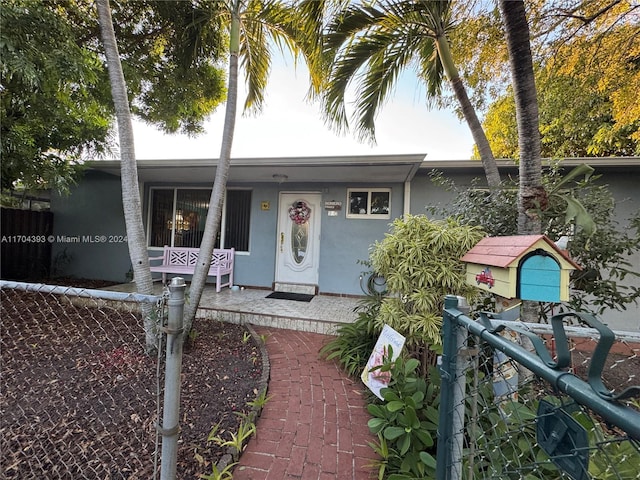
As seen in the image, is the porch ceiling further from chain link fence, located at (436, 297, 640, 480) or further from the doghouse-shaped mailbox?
chain link fence, located at (436, 297, 640, 480)

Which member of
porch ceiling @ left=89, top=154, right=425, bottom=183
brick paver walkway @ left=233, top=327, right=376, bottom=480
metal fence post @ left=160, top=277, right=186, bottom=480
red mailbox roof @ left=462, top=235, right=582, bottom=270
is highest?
porch ceiling @ left=89, top=154, right=425, bottom=183

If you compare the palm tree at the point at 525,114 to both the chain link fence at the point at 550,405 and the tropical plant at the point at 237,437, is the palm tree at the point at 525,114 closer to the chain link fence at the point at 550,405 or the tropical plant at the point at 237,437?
the chain link fence at the point at 550,405

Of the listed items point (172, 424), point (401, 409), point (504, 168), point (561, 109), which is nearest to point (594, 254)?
point (401, 409)

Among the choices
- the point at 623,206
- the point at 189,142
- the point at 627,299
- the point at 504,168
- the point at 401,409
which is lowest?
the point at 401,409

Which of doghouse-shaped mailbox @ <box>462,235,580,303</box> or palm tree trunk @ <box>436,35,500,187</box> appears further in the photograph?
palm tree trunk @ <box>436,35,500,187</box>

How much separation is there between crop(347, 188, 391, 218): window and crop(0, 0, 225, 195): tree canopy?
3451mm

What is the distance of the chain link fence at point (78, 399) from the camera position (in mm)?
1682

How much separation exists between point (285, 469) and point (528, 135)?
2831mm

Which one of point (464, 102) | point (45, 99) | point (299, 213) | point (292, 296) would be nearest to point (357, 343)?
point (292, 296)

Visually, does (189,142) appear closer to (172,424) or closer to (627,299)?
(172,424)

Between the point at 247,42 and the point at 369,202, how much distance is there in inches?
134

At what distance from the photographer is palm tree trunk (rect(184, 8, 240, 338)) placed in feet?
10.3

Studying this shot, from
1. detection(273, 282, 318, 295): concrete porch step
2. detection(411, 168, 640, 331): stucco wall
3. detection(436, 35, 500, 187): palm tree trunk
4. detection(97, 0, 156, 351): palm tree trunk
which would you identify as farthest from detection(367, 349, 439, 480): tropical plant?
detection(273, 282, 318, 295): concrete porch step

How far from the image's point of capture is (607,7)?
3520 millimetres
